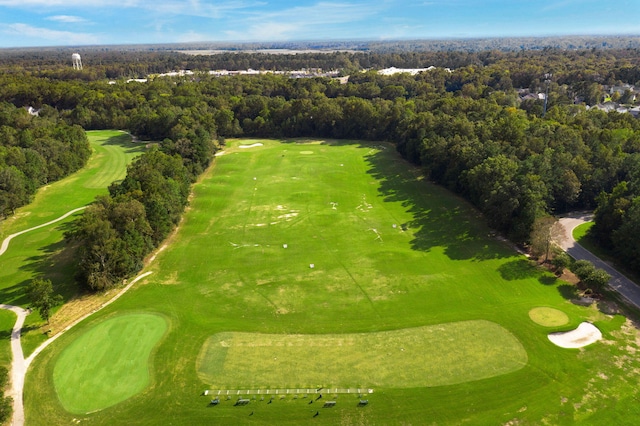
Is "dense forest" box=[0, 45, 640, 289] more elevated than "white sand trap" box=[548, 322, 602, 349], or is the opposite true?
"dense forest" box=[0, 45, 640, 289]

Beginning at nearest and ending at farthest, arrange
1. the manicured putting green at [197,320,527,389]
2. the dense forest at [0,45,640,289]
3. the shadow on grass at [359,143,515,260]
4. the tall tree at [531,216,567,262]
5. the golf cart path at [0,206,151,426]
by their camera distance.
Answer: the golf cart path at [0,206,151,426] → the manicured putting green at [197,320,527,389] → the tall tree at [531,216,567,262] → the dense forest at [0,45,640,289] → the shadow on grass at [359,143,515,260]

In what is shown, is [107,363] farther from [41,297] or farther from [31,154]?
[31,154]

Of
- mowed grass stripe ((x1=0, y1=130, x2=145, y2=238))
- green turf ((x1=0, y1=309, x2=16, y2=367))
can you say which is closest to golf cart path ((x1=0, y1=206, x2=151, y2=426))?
green turf ((x1=0, y1=309, x2=16, y2=367))

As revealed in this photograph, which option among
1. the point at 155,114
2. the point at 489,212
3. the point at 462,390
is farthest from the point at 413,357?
the point at 155,114

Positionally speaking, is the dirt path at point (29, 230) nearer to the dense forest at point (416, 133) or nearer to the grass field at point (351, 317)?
the dense forest at point (416, 133)

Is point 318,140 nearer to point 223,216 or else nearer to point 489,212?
point 223,216

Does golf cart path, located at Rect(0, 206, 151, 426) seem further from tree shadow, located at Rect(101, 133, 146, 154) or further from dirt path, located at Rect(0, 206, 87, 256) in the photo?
tree shadow, located at Rect(101, 133, 146, 154)

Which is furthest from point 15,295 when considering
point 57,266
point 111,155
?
point 111,155
